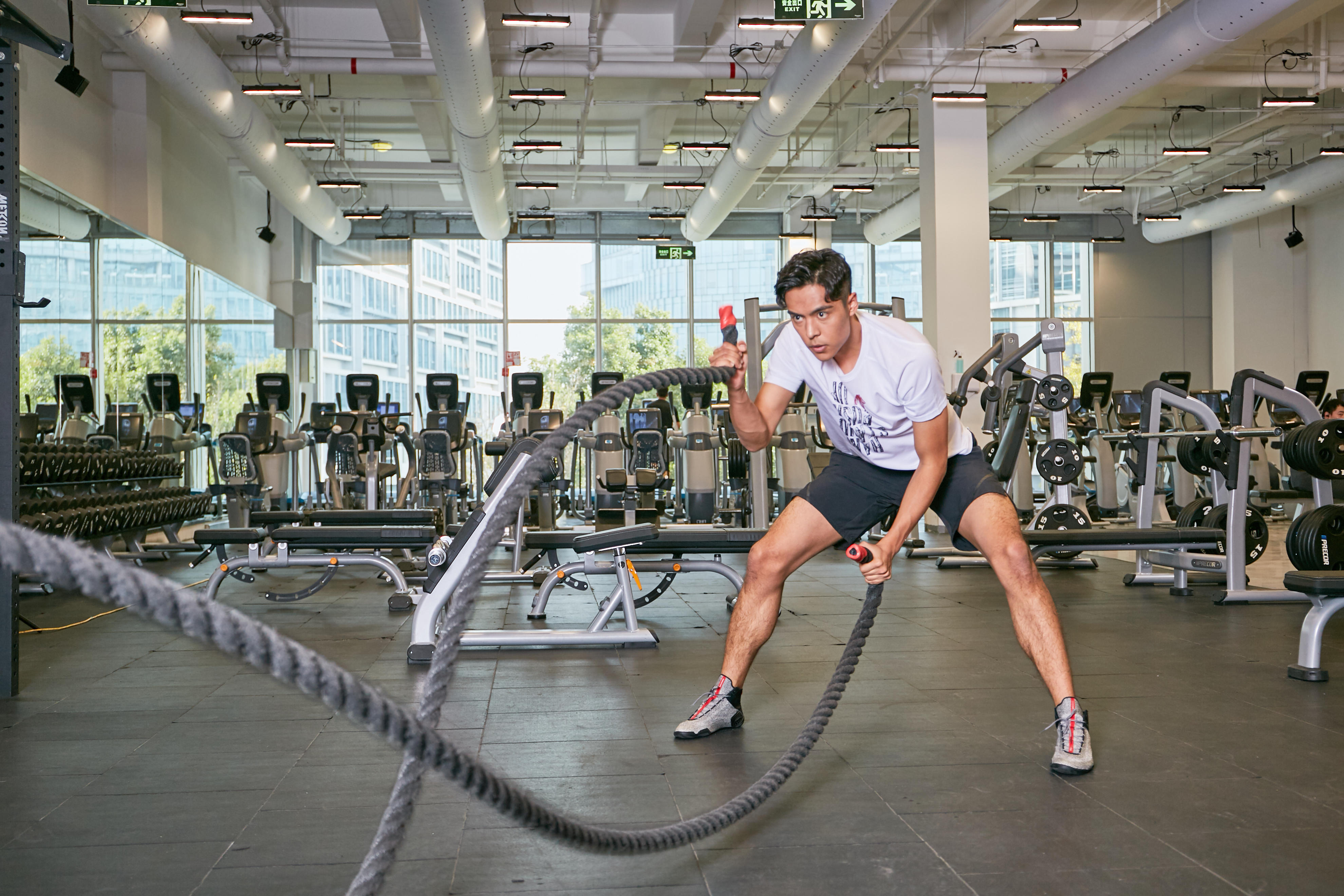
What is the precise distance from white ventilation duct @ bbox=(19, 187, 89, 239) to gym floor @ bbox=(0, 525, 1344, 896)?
408cm

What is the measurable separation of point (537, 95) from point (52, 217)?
162 inches

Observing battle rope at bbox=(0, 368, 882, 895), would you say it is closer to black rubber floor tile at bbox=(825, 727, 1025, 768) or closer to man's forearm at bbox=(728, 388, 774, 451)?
man's forearm at bbox=(728, 388, 774, 451)

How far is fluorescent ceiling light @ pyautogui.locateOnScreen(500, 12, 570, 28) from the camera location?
26.1ft

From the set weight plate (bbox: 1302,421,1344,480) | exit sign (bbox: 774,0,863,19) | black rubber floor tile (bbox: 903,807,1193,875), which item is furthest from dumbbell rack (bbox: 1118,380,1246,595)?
black rubber floor tile (bbox: 903,807,1193,875)

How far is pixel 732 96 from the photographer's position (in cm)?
941

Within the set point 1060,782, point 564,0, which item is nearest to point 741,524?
point 564,0

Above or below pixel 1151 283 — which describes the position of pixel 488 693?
below

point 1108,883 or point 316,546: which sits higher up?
point 316,546

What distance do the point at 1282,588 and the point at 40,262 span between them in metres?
7.84

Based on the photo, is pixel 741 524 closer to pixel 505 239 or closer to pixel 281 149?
pixel 281 149

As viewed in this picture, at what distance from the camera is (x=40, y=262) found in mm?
6785

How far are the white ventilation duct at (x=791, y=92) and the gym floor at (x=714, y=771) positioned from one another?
17.3 feet

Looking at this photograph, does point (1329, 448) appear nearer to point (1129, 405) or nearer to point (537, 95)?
point (1129, 405)

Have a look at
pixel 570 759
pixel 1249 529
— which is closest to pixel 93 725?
pixel 570 759
